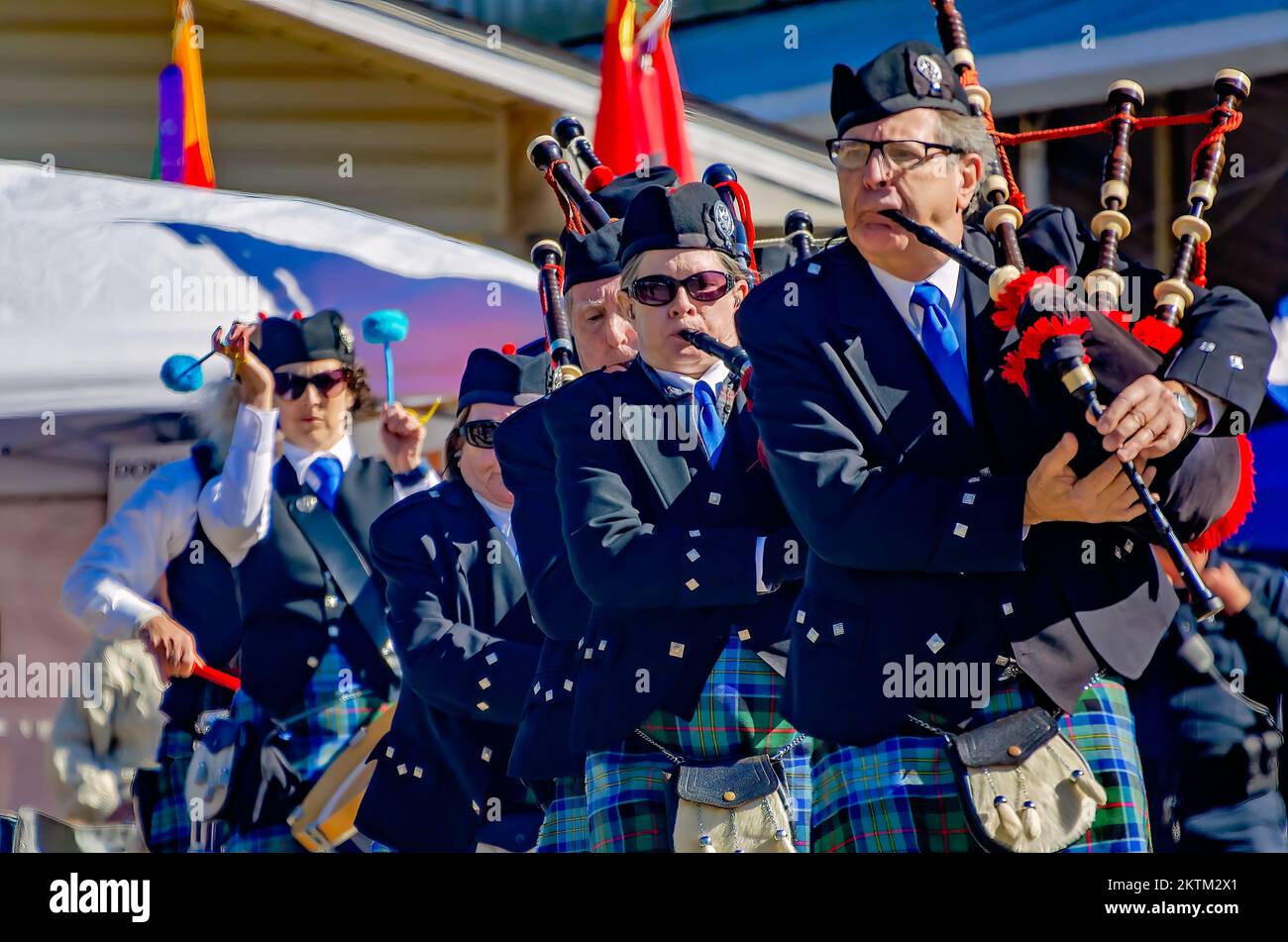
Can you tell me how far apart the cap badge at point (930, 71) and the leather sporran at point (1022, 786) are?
111cm

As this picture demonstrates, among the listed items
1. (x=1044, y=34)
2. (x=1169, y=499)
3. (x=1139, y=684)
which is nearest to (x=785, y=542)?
(x=1169, y=499)

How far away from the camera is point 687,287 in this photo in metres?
4.27

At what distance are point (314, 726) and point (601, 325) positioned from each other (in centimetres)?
131

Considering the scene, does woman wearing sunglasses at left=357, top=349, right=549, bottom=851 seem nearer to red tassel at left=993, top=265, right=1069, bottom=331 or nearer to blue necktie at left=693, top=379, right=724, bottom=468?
blue necktie at left=693, top=379, right=724, bottom=468

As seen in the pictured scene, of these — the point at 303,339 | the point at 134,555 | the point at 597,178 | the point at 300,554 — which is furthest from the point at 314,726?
the point at 597,178

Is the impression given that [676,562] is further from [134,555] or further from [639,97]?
[134,555]

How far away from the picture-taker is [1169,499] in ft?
11.8

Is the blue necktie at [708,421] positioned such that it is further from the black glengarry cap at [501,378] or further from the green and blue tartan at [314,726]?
the green and blue tartan at [314,726]

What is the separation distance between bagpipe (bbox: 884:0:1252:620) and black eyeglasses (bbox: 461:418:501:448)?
1.53 meters

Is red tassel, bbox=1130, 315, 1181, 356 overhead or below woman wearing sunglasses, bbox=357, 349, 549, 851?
overhead

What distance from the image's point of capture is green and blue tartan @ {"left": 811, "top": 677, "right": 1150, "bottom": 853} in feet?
12.0

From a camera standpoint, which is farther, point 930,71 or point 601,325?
point 601,325

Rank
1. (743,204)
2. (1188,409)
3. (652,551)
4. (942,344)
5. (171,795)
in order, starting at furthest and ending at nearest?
(171,795), (743,204), (652,551), (942,344), (1188,409)

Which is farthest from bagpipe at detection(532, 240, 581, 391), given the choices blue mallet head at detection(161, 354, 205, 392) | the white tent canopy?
blue mallet head at detection(161, 354, 205, 392)
